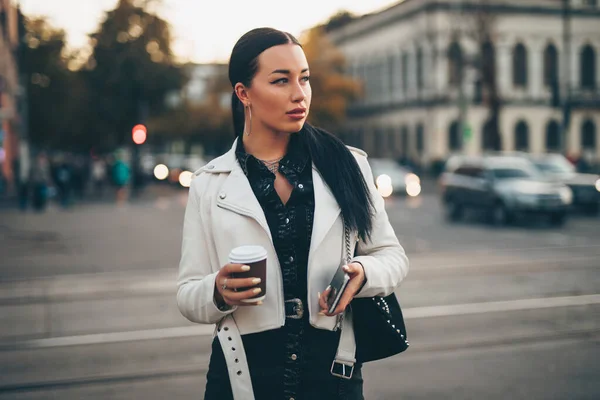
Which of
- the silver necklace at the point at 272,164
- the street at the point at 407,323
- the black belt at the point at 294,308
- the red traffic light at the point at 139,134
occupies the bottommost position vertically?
the street at the point at 407,323

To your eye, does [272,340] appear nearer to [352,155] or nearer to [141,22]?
[352,155]

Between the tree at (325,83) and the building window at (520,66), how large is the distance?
11.8 meters

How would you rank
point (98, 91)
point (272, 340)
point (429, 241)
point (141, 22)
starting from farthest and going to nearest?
1. point (98, 91)
2. point (141, 22)
3. point (429, 241)
4. point (272, 340)

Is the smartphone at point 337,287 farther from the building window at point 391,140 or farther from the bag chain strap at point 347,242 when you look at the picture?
the building window at point 391,140

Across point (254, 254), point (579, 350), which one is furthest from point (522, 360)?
point (254, 254)

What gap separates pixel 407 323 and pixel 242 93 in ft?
18.8

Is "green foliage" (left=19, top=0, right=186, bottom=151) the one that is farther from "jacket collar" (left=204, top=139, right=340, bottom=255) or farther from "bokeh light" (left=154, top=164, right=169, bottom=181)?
"jacket collar" (left=204, top=139, right=340, bottom=255)

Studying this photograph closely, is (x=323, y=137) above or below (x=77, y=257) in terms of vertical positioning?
above

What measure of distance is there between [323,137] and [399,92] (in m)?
61.0

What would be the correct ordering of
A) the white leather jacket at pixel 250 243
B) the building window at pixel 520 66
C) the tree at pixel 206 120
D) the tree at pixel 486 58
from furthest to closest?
the tree at pixel 206 120, the building window at pixel 520 66, the tree at pixel 486 58, the white leather jacket at pixel 250 243

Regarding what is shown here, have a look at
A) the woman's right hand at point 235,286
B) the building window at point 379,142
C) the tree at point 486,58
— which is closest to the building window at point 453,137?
the building window at point 379,142

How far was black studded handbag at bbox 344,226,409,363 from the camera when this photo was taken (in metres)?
2.60

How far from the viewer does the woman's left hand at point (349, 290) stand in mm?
2402

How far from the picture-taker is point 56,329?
796 cm
